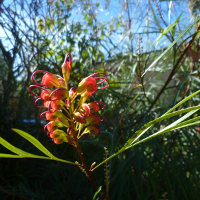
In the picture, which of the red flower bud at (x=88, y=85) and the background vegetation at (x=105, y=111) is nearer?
the red flower bud at (x=88, y=85)

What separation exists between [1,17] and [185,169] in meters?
0.91

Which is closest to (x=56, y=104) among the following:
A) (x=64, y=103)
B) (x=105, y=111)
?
(x=64, y=103)

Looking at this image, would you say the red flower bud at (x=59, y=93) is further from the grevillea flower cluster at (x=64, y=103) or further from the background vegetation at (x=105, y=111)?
the background vegetation at (x=105, y=111)

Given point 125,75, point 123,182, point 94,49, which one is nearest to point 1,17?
point 94,49

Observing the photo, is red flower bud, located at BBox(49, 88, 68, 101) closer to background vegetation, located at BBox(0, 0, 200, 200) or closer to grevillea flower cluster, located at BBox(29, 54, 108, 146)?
grevillea flower cluster, located at BBox(29, 54, 108, 146)

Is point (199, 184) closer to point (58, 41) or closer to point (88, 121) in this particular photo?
point (88, 121)

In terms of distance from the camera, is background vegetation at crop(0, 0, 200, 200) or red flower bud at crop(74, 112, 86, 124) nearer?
red flower bud at crop(74, 112, 86, 124)

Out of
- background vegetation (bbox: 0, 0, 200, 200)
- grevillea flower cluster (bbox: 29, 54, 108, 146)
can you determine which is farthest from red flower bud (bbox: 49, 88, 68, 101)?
background vegetation (bbox: 0, 0, 200, 200)

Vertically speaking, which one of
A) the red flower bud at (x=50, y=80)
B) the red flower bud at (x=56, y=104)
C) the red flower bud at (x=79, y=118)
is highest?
the red flower bud at (x=50, y=80)

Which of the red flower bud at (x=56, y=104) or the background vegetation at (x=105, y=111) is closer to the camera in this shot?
the red flower bud at (x=56, y=104)

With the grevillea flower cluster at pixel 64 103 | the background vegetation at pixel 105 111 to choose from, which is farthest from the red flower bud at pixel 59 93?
the background vegetation at pixel 105 111

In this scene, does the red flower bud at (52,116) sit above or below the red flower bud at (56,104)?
below

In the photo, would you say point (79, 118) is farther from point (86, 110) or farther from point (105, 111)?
point (105, 111)

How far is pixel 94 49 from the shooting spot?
1.11 metres
